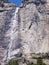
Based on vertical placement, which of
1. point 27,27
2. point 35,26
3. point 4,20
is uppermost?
point 4,20

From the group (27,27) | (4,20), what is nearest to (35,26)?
(27,27)

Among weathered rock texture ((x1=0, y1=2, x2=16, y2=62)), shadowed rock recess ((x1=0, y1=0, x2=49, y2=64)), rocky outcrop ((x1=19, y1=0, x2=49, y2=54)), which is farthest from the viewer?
weathered rock texture ((x1=0, y1=2, x2=16, y2=62))

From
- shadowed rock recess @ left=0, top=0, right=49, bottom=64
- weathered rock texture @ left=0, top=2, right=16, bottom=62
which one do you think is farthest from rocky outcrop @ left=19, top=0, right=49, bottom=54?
weathered rock texture @ left=0, top=2, right=16, bottom=62

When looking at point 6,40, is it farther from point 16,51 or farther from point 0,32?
point 16,51

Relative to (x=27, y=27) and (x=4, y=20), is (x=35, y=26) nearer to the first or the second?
(x=27, y=27)

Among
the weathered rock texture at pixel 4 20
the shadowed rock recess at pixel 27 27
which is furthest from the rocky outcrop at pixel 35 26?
the weathered rock texture at pixel 4 20

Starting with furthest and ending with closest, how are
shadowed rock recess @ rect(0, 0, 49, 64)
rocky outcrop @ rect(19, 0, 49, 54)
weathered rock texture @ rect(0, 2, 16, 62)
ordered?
weathered rock texture @ rect(0, 2, 16, 62) < shadowed rock recess @ rect(0, 0, 49, 64) < rocky outcrop @ rect(19, 0, 49, 54)

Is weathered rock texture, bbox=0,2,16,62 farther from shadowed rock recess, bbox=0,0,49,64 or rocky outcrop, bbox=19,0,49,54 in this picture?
rocky outcrop, bbox=19,0,49,54

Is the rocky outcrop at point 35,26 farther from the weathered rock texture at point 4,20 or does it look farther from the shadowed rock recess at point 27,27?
the weathered rock texture at point 4,20

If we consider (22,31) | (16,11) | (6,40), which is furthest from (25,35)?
(16,11)
